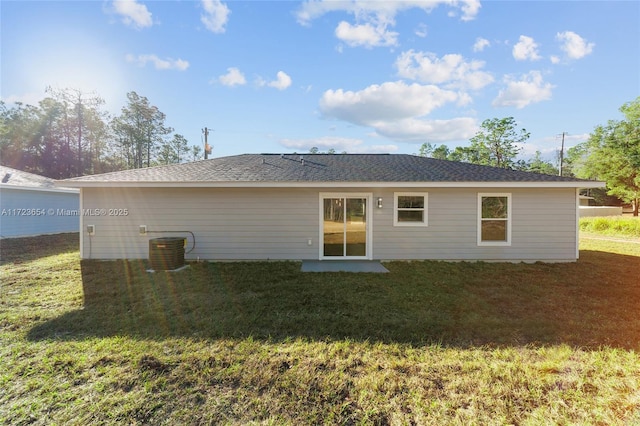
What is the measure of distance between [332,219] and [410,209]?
222 cm

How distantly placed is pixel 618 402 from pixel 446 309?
2049 millimetres

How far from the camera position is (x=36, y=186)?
1234 centimetres

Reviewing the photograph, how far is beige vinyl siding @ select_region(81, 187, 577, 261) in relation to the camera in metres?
7.55

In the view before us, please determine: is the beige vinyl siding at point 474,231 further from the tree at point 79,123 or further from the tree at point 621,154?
the tree at point 79,123

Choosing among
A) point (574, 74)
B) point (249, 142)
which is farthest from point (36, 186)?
point (574, 74)

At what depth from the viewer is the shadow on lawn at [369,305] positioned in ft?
11.3

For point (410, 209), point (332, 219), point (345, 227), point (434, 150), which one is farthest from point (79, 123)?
point (434, 150)

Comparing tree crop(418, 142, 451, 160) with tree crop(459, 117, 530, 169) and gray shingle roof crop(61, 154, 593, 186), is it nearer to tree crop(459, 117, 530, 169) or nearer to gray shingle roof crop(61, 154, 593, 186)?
tree crop(459, 117, 530, 169)

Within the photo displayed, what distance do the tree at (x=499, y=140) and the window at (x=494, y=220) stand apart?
872 inches

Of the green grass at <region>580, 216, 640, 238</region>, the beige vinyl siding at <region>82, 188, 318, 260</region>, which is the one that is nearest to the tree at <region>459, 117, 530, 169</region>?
the green grass at <region>580, 216, 640, 238</region>

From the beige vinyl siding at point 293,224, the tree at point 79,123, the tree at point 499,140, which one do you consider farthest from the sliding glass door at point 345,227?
the tree at point 79,123

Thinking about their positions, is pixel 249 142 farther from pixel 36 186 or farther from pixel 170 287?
pixel 170 287

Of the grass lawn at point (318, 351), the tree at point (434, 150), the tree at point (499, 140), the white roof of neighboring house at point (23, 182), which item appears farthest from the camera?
the tree at point (434, 150)

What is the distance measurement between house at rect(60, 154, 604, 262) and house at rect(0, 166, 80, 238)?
609cm
